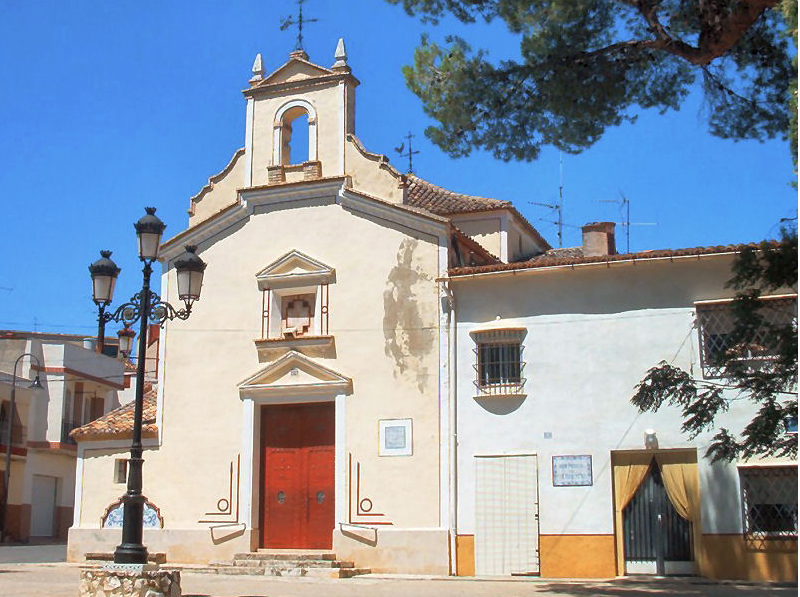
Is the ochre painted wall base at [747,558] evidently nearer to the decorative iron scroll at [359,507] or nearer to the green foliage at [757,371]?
the green foliage at [757,371]

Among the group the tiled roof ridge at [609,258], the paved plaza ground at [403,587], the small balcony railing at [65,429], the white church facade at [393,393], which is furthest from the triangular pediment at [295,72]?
the small balcony railing at [65,429]

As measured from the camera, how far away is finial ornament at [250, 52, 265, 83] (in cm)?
2225

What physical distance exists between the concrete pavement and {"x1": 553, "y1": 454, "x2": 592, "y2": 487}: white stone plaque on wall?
1732mm

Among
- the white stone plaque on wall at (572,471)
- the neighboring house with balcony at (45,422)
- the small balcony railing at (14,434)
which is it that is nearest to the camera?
the white stone plaque on wall at (572,471)

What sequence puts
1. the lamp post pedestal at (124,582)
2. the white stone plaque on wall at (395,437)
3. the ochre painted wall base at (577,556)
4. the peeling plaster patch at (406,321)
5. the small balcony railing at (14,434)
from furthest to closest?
the small balcony railing at (14,434) < the peeling plaster patch at (406,321) < the white stone plaque on wall at (395,437) < the ochre painted wall base at (577,556) < the lamp post pedestal at (124,582)

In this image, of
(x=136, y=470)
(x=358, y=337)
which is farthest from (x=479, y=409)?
(x=136, y=470)

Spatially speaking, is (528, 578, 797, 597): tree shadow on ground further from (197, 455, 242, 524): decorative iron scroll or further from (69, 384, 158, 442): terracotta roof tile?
(69, 384, 158, 442): terracotta roof tile

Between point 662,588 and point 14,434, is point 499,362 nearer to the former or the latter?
point 662,588

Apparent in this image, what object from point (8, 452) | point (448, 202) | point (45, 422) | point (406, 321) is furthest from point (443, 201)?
point (45, 422)

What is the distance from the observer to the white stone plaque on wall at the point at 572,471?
1800 cm

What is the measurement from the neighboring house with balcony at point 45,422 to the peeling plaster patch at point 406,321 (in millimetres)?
24422

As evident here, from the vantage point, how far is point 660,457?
701 inches

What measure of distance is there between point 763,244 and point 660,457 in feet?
22.3

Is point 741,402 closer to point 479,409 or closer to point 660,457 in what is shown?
point 660,457
